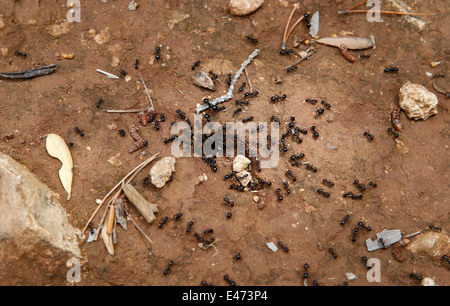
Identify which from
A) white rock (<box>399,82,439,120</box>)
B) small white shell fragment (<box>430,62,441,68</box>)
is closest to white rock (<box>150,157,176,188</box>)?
white rock (<box>399,82,439,120</box>)

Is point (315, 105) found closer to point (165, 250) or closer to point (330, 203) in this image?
point (330, 203)

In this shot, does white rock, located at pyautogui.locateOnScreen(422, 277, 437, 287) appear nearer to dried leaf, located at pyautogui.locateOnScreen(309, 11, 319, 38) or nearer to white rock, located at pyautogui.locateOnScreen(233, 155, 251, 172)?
white rock, located at pyautogui.locateOnScreen(233, 155, 251, 172)

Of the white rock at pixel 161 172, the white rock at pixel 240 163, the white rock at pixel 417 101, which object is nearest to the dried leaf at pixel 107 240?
the white rock at pixel 161 172

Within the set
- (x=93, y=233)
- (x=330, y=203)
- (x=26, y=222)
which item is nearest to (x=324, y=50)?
(x=330, y=203)

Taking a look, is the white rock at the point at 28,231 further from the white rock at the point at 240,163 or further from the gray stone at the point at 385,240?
the gray stone at the point at 385,240

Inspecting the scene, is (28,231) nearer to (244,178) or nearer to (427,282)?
(244,178)

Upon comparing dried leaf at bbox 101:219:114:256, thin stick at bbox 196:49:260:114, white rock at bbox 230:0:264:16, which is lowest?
dried leaf at bbox 101:219:114:256

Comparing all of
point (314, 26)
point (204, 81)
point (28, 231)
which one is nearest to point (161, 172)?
point (204, 81)

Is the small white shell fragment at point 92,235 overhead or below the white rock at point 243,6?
below
